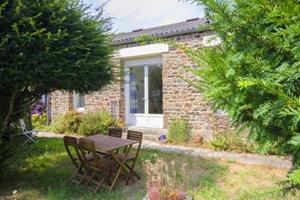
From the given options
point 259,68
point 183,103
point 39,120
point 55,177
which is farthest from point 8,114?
point 39,120

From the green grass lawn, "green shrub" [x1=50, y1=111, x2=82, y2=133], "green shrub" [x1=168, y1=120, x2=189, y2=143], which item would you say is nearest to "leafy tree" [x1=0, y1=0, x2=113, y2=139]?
the green grass lawn

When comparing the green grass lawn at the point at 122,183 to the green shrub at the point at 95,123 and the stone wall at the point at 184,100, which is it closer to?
the stone wall at the point at 184,100

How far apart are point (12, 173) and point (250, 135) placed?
6.14m

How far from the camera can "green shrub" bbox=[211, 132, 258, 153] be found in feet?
28.4

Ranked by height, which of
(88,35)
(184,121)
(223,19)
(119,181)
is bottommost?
(119,181)

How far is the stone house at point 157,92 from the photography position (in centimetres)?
1040

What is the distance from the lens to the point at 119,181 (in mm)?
5992

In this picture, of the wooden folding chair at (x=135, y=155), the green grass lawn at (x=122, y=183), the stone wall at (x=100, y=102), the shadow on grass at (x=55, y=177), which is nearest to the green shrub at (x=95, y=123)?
the stone wall at (x=100, y=102)

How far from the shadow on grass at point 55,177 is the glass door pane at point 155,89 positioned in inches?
167

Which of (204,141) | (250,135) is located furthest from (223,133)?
(250,135)

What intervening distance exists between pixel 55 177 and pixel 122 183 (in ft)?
5.05

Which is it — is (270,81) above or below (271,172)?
above

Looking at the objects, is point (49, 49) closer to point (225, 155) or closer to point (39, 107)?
point (225, 155)

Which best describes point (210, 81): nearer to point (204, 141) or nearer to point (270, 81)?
point (270, 81)
